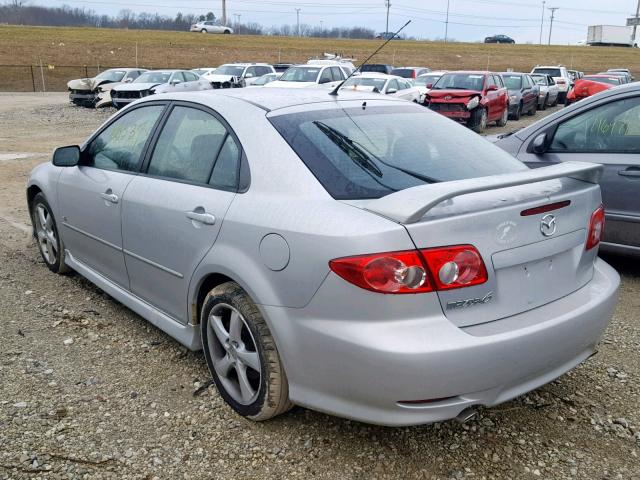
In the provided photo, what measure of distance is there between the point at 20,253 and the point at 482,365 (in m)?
4.83

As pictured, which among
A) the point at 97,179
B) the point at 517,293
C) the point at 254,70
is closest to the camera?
the point at 517,293

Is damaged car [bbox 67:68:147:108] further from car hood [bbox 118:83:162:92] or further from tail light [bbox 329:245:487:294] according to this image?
tail light [bbox 329:245:487:294]

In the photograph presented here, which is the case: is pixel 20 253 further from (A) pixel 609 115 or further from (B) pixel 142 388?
(A) pixel 609 115

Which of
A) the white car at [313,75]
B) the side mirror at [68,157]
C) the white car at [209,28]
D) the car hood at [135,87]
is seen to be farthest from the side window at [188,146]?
the white car at [209,28]

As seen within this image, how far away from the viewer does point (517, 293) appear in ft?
8.37

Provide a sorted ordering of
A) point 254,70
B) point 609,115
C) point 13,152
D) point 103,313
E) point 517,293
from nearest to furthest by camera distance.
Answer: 1. point 517,293
2. point 103,313
3. point 609,115
4. point 13,152
5. point 254,70

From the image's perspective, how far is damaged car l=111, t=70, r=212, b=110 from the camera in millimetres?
21891

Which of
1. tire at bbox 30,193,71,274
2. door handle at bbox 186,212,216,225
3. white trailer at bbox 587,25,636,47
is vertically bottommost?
tire at bbox 30,193,71,274

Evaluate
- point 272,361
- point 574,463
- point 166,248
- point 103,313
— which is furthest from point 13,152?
point 574,463

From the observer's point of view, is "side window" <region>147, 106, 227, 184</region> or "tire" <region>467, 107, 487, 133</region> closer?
"side window" <region>147, 106, 227, 184</region>

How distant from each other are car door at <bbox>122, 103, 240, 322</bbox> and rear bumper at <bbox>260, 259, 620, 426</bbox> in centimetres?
71

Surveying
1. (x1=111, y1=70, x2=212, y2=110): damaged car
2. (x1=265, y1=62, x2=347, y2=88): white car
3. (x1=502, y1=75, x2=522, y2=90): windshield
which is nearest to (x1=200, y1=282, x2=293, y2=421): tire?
(x1=265, y1=62, x2=347, y2=88): white car

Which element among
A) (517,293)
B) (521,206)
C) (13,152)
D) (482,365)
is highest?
(521,206)

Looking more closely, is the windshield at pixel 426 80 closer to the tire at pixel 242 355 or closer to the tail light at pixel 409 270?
the tire at pixel 242 355
